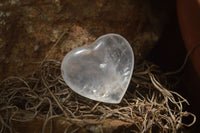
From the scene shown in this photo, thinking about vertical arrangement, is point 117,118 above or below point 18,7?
below

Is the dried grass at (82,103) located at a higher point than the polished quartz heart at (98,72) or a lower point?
lower

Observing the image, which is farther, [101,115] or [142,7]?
[142,7]

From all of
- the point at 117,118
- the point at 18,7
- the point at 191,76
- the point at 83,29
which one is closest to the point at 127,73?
the point at 117,118

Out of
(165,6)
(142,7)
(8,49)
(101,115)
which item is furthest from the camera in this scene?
(165,6)

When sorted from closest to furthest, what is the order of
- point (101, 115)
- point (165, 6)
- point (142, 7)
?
point (101, 115)
point (142, 7)
point (165, 6)

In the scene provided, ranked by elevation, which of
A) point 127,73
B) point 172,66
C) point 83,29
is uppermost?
point 83,29

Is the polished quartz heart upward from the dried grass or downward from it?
upward

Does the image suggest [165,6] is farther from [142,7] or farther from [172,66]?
[172,66]

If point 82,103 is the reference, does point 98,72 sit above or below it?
above
